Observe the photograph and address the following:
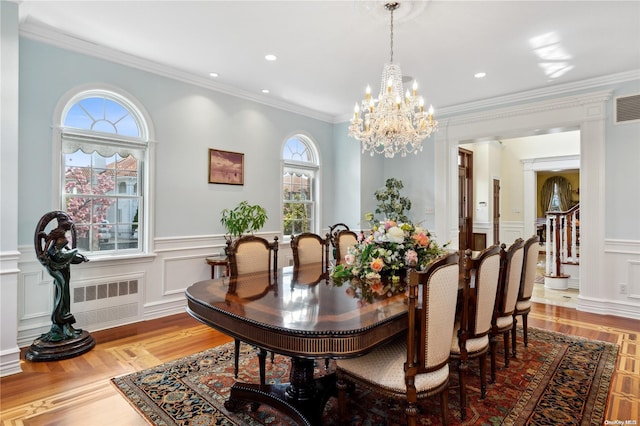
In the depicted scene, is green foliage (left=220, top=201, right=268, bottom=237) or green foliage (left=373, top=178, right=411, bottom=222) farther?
green foliage (left=373, top=178, right=411, bottom=222)

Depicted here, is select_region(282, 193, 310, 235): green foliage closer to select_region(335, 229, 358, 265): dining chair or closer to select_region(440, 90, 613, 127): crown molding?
select_region(335, 229, 358, 265): dining chair

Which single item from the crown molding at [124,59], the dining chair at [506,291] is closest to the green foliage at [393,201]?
the crown molding at [124,59]

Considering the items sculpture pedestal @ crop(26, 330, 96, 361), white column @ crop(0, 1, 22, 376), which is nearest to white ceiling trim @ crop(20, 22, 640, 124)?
white column @ crop(0, 1, 22, 376)

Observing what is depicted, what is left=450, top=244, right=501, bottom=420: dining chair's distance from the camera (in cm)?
204

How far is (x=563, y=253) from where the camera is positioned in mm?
5824

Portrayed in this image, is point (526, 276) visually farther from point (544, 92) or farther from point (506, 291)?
point (544, 92)

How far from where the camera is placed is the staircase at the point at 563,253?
223 inches

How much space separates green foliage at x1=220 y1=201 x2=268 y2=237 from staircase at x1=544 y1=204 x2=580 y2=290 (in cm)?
481

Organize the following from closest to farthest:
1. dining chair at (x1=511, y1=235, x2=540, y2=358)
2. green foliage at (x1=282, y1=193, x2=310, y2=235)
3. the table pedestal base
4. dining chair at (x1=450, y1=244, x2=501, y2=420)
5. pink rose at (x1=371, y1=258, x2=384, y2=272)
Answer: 1. the table pedestal base
2. dining chair at (x1=450, y1=244, x2=501, y2=420)
3. pink rose at (x1=371, y1=258, x2=384, y2=272)
4. dining chair at (x1=511, y1=235, x2=540, y2=358)
5. green foliage at (x1=282, y1=193, x2=310, y2=235)

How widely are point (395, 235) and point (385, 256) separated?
0.16m

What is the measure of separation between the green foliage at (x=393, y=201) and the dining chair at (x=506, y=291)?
10.4 ft

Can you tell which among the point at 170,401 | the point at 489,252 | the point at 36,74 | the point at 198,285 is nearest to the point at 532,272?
the point at 489,252

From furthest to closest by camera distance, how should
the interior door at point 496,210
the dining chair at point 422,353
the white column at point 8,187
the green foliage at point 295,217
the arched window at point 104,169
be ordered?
1. the interior door at point 496,210
2. the green foliage at point 295,217
3. the arched window at point 104,169
4. the white column at point 8,187
5. the dining chair at point 422,353

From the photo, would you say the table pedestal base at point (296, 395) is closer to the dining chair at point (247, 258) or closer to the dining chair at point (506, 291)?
the dining chair at point (247, 258)
